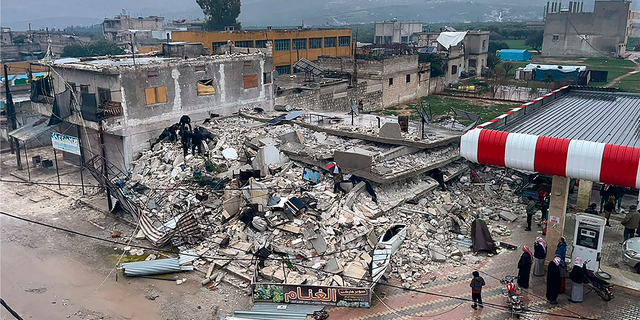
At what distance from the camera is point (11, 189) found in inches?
909

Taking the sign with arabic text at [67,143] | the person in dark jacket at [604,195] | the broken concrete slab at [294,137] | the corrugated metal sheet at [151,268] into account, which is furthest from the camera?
the sign with arabic text at [67,143]

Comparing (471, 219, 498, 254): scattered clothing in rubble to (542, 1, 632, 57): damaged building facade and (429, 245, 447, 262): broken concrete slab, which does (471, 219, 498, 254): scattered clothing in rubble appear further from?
(542, 1, 632, 57): damaged building facade

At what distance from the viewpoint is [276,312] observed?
1185cm

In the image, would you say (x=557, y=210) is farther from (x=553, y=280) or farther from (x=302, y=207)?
(x=302, y=207)

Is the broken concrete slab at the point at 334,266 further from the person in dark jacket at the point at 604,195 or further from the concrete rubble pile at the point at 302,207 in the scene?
the person in dark jacket at the point at 604,195

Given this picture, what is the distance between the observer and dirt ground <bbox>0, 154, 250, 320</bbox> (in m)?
12.5

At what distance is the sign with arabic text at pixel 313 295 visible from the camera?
39.2 ft

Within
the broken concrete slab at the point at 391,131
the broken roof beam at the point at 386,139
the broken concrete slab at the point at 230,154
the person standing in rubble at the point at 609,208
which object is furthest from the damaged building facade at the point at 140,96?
the person standing in rubble at the point at 609,208

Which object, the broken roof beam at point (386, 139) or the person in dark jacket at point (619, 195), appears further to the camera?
the broken roof beam at point (386, 139)

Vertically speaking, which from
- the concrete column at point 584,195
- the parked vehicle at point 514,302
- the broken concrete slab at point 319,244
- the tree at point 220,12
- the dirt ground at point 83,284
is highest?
the tree at point 220,12

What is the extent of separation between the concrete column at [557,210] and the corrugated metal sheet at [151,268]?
10.3m

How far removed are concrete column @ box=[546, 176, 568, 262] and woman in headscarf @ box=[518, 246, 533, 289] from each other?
50.4 inches

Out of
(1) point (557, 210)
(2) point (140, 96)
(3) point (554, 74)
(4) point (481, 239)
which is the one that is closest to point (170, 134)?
(2) point (140, 96)

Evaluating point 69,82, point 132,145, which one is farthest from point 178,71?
point 69,82
